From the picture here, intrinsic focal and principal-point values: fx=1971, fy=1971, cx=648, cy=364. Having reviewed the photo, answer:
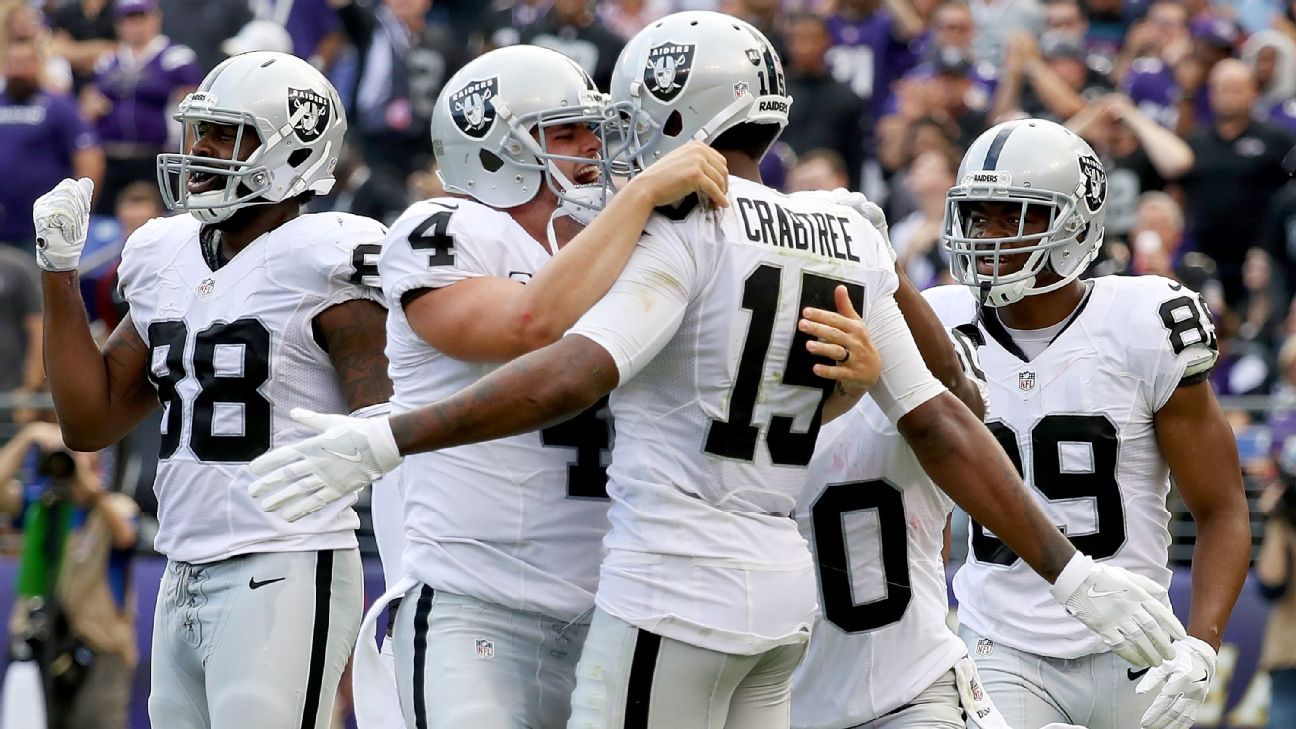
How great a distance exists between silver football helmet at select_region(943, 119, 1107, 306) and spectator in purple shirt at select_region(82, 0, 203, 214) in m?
7.10

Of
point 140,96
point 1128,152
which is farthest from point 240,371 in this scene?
point 140,96

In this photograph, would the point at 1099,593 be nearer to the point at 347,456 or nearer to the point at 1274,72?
the point at 347,456

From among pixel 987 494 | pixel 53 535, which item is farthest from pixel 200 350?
pixel 53 535

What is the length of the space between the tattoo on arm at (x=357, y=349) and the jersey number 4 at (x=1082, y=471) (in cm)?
147

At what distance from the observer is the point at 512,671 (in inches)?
149

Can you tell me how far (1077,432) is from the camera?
4.71 metres

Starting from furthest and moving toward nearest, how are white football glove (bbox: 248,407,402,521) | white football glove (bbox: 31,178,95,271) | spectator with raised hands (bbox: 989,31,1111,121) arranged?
1. spectator with raised hands (bbox: 989,31,1111,121)
2. white football glove (bbox: 31,178,95,271)
3. white football glove (bbox: 248,407,402,521)

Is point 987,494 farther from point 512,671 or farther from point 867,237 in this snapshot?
point 512,671

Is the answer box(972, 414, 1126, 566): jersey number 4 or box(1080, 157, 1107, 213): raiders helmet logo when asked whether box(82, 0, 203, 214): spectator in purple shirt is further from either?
box(972, 414, 1126, 566): jersey number 4

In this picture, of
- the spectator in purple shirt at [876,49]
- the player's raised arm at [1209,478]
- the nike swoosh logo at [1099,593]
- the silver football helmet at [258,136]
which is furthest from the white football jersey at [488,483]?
the spectator in purple shirt at [876,49]

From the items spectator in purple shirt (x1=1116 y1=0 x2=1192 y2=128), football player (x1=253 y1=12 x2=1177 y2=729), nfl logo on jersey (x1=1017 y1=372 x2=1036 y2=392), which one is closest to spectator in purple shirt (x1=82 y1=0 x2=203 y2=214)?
spectator in purple shirt (x1=1116 y1=0 x2=1192 y2=128)

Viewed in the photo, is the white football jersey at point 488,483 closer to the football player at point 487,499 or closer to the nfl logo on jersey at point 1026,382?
the football player at point 487,499

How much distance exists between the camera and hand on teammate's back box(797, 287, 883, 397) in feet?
11.7

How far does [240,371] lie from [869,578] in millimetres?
1475
